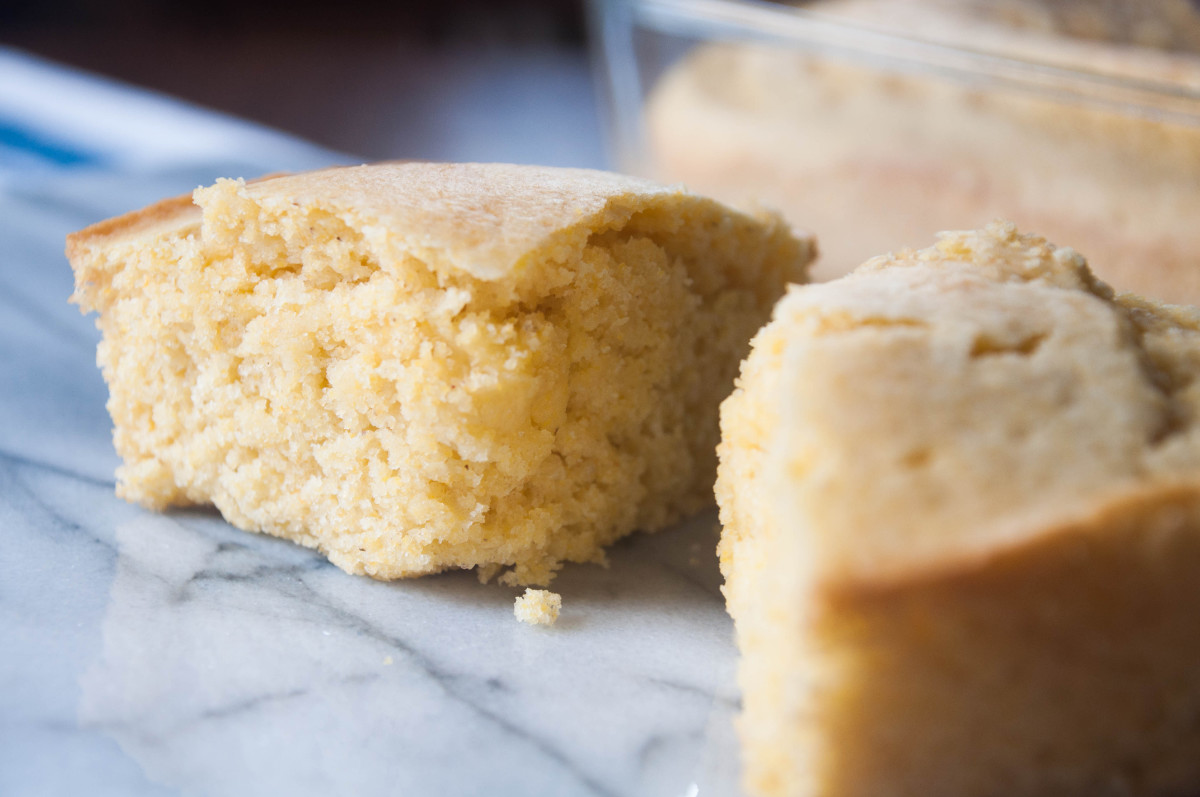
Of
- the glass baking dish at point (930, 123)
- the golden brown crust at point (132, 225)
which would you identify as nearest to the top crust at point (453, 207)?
the golden brown crust at point (132, 225)

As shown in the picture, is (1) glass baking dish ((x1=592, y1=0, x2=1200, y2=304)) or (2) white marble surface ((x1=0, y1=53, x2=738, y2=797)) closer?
(2) white marble surface ((x1=0, y1=53, x2=738, y2=797))

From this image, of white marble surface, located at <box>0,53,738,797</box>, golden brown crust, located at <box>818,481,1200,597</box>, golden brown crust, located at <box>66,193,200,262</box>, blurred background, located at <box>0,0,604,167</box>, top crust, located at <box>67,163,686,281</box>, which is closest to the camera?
golden brown crust, located at <box>818,481,1200,597</box>

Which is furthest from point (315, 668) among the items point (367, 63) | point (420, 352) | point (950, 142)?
point (367, 63)

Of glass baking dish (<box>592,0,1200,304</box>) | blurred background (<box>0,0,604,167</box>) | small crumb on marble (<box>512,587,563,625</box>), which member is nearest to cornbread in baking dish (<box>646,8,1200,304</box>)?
glass baking dish (<box>592,0,1200,304</box>)

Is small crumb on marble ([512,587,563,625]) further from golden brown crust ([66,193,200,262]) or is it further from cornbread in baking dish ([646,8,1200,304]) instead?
cornbread in baking dish ([646,8,1200,304])

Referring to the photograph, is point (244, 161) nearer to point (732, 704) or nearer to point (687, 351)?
point (687, 351)

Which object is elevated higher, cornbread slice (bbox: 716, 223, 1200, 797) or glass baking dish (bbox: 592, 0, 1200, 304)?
glass baking dish (bbox: 592, 0, 1200, 304)
